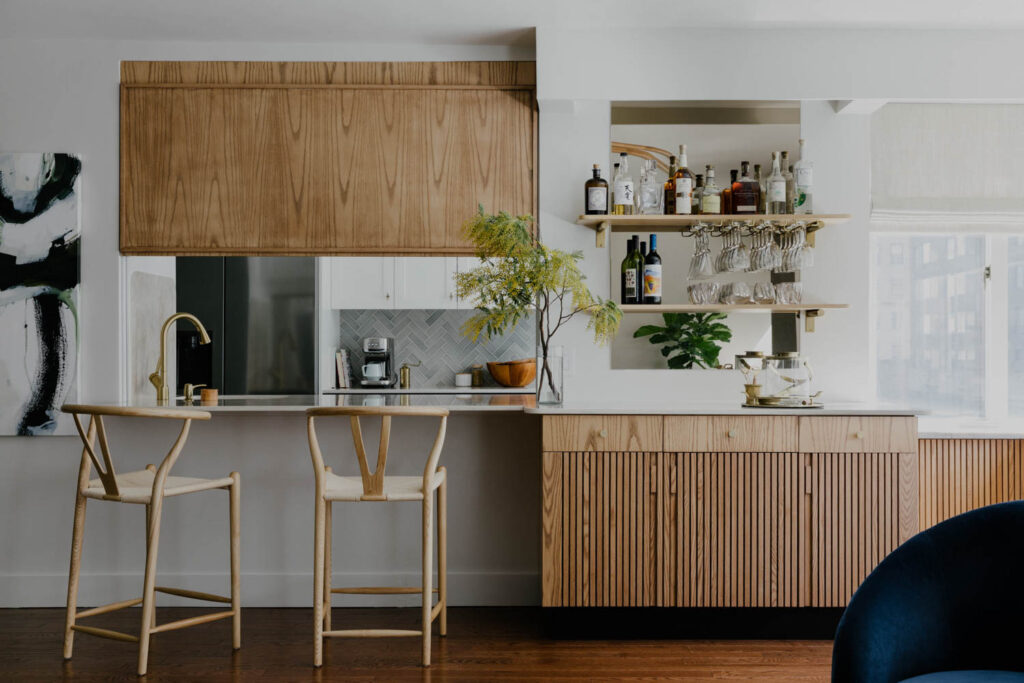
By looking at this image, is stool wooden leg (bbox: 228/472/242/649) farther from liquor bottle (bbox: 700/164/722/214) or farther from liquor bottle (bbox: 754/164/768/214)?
liquor bottle (bbox: 754/164/768/214)

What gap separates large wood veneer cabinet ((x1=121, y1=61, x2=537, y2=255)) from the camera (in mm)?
3447

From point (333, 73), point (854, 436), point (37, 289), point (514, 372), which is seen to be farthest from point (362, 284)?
point (854, 436)

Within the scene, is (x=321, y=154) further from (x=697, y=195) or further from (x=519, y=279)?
(x=697, y=195)

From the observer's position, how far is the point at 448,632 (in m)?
3.11

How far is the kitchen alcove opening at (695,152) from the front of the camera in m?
3.44

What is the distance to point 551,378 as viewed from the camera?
127 inches

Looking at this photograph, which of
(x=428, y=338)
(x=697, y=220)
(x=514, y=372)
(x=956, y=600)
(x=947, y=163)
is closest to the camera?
(x=956, y=600)

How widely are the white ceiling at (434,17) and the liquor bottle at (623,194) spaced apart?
0.58 metres

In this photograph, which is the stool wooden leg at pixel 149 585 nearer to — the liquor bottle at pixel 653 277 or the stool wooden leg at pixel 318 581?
the stool wooden leg at pixel 318 581

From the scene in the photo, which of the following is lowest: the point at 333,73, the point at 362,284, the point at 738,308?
the point at 738,308

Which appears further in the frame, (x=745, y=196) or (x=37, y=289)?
(x=37, y=289)

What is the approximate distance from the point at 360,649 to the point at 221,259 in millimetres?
2905

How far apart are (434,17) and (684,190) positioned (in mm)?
1216

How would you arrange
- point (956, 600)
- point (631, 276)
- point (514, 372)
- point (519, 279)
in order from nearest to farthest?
point (956, 600)
point (519, 279)
point (631, 276)
point (514, 372)
